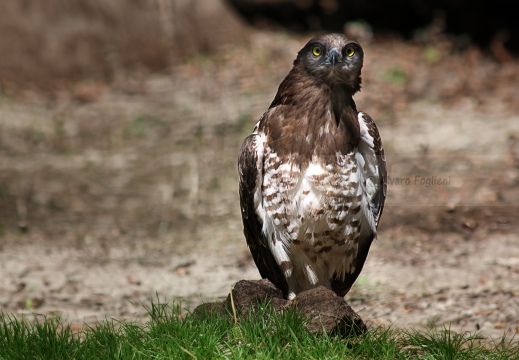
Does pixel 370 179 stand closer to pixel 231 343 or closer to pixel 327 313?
pixel 327 313

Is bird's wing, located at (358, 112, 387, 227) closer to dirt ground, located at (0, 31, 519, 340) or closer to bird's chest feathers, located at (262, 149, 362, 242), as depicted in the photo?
bird's chest feathers, located at (262, 149, 362, 242)

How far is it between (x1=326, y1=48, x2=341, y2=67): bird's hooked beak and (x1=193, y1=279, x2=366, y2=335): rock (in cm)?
127

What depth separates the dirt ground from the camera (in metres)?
6.00

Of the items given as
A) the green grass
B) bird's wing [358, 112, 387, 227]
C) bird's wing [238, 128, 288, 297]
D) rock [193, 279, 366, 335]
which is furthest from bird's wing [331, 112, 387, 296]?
the green grass

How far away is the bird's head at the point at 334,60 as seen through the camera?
442cm

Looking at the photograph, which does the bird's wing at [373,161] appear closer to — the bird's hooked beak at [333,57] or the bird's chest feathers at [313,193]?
the bird's chest feathers at [313,193]

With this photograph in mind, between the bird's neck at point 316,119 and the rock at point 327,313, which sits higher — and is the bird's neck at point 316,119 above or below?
above

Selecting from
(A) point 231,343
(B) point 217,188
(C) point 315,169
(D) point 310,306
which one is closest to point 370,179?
(C) point 315,169

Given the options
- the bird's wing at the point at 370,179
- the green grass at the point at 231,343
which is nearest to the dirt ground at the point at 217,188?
the bird's wing at the point at 370,179

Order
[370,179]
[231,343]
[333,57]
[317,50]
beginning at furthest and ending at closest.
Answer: [370,179] < [317,50] < [333,57] < [231,343]

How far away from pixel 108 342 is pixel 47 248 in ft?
10.6

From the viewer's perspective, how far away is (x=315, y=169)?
442cm

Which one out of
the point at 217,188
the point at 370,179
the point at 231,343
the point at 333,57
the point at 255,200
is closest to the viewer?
the point at 231,343

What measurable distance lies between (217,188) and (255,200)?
3.98 m
